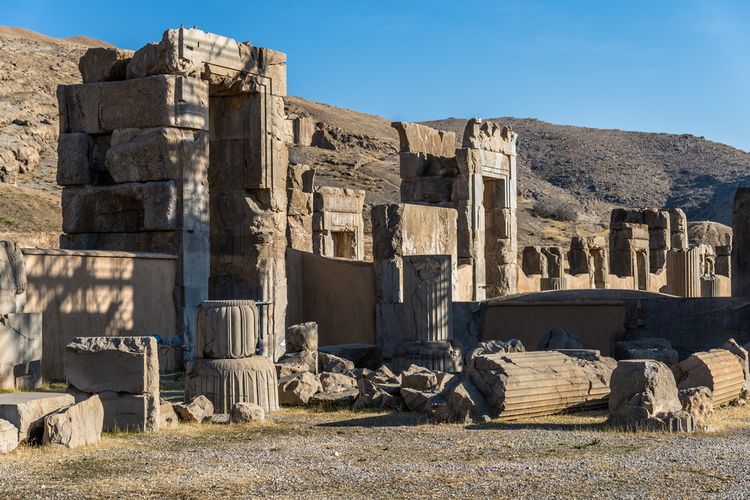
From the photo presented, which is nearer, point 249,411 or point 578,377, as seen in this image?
point 249,411

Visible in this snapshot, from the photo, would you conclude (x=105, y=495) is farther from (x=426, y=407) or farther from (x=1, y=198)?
(x=1, y=198)

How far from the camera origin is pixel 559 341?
14273 mm

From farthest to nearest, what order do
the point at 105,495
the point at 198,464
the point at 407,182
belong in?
1. the point at 407,182
2. the point at 198,464
3. the point at 105,495

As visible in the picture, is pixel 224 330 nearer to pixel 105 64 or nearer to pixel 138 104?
pixel 138 104

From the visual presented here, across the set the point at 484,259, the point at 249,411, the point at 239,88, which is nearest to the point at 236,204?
the point at 239,88

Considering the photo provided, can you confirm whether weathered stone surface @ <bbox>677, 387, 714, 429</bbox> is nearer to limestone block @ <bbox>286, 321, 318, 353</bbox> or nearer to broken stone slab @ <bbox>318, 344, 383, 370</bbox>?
limestone block @ <bbox>286, 321, 318, 353</bbox>

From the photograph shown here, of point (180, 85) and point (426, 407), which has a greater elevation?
point (180, 85)

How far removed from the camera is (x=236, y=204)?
15.7 meters

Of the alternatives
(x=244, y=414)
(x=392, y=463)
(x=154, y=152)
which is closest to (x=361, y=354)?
(x=154, y=152)

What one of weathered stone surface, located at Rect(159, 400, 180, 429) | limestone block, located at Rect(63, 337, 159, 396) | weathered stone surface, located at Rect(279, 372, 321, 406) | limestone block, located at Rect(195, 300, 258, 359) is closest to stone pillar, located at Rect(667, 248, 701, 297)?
weathered stone surface, located at Rect(279, 372, 321, 406)

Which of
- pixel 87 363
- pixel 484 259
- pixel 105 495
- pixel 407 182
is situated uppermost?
pixel 407 182

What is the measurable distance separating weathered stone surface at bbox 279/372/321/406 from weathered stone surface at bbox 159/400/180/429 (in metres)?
1.93

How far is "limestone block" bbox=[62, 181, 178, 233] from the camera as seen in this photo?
1455 centimetres

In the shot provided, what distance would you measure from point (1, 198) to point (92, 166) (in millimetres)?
21436
